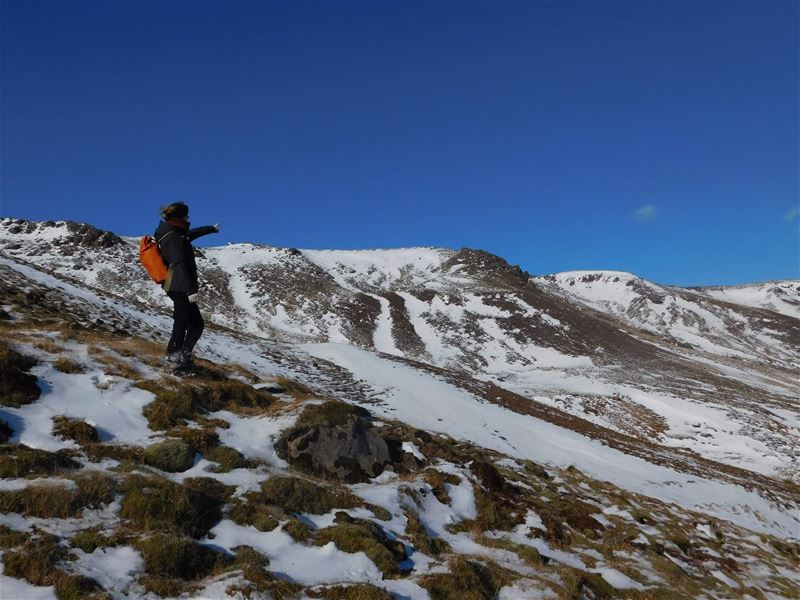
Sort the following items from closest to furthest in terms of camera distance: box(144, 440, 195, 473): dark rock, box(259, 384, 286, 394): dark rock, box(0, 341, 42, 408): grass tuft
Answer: box(144, 440, 195, 473): dark rock → box(0, 341, 42, 408): grass tuft → box(259, 384, 286, 394): dark rock

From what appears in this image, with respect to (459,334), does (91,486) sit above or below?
below

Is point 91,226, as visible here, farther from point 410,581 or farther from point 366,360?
point 410,581

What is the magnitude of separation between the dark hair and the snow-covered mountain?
4.21 meters

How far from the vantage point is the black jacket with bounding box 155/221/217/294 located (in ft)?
34.2

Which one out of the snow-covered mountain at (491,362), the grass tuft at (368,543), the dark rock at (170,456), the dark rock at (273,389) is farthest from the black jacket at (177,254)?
the grass tuft at (368,543)

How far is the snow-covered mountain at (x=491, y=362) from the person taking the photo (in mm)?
18094

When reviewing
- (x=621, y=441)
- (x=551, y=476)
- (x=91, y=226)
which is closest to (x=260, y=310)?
(x=91, y=226)

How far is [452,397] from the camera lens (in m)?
25.4

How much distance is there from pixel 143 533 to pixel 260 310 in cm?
6614

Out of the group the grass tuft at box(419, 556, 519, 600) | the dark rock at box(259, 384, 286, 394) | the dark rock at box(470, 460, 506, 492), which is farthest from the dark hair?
the dark rock at box(470, 460, 506, 492)

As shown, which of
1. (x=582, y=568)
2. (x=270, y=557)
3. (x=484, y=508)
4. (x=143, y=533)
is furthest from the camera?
(x=484, y=508)

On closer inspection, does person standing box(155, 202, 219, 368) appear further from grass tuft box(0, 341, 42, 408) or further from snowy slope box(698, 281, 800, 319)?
snowy slope box(698, 281, 800, 319)

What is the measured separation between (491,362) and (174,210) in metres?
53.7

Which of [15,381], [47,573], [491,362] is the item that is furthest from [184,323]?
[491,362]
